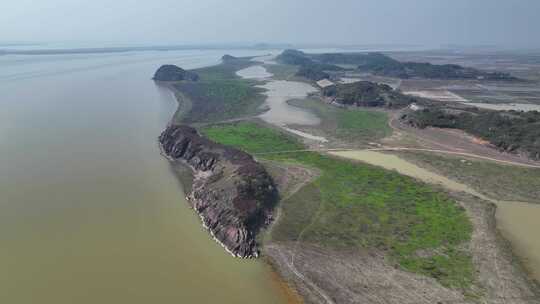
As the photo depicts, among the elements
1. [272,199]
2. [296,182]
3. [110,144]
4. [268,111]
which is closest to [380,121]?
[268,111]

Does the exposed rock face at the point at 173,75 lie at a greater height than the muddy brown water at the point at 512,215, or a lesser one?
greater

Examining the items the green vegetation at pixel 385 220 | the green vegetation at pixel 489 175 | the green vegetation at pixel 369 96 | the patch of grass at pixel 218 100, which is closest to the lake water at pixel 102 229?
the green vegetation at pixel 385 220

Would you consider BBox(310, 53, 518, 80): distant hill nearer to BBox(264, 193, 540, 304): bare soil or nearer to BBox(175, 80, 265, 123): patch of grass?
BBox(175, 80, 265, 123): patch of grass

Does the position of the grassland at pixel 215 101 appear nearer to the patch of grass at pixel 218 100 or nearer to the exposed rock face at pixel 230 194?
the patch of grass at pixel 218 100

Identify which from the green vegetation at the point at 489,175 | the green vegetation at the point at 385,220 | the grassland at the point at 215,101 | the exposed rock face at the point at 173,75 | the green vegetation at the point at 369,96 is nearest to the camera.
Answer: the green vegetation at the point at 385,220

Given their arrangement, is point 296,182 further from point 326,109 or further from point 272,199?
point 326,109

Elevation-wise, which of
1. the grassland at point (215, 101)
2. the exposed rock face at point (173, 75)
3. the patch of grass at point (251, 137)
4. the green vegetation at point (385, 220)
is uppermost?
the exposed rock face at point (173, 75)
